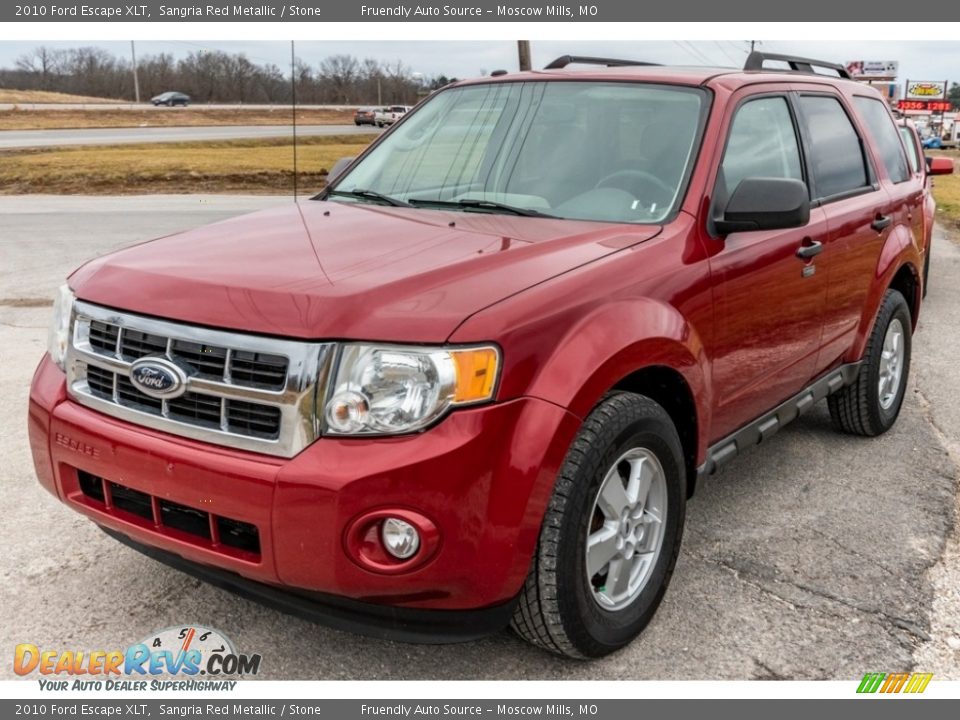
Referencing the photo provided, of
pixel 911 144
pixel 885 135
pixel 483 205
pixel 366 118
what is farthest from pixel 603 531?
pixel 366 118

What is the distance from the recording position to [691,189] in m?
3.39

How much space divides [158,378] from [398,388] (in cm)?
69

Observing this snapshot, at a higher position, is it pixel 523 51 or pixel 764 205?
pixel 523 51

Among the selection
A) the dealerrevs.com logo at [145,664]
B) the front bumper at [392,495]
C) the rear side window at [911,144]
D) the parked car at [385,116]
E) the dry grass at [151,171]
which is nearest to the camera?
the front bumper at [392,495]

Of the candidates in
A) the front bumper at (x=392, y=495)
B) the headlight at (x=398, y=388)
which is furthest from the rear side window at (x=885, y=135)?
A: the headlight at (x=398, y=388)

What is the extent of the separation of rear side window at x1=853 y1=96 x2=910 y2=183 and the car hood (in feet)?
8.37

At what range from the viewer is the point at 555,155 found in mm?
3654

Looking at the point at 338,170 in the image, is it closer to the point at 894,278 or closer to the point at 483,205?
the point at 483,205

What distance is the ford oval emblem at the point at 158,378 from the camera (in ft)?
8.28

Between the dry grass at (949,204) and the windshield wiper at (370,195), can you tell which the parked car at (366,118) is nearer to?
the dry grass at (949,204)

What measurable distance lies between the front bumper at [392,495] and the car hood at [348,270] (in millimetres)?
297

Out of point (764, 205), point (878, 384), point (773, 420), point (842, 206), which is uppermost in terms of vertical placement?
point (764, 205)

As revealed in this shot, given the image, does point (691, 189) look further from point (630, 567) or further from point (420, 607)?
point (420, 607)

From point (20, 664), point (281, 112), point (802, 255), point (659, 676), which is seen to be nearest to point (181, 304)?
point (20, 664)
